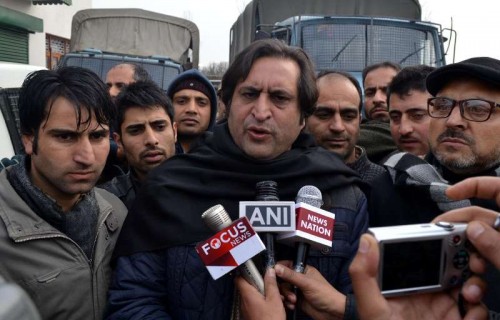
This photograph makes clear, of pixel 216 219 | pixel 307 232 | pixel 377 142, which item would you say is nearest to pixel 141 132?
pixel 377 142

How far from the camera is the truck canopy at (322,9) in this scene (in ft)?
27.0

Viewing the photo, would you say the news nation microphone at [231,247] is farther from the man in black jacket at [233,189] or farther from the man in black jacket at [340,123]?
the man in black jacket at [340,123]

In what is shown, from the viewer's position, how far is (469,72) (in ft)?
6.29

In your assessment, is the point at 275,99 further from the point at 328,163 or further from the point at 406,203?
the point at 406,203

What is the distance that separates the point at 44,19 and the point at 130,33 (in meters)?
8.94

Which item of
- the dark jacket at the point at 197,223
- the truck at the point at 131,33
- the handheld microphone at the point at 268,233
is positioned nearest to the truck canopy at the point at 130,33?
the truck at the point at 131,33

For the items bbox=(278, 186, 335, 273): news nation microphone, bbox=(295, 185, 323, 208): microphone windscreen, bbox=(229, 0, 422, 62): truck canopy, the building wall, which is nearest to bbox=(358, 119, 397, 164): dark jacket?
bbox=(295, 185, 323, 208): microphone windscreen

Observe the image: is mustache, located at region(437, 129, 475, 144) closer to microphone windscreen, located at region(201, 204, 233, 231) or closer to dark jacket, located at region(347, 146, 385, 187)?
dark jacket, located at region(347, 146, 385, 187)

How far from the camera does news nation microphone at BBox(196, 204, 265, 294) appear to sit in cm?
155

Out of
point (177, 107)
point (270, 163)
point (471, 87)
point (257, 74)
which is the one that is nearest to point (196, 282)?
point (270, 163)

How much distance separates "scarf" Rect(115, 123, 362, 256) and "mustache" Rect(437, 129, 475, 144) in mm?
368

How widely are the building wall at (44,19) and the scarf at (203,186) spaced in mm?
14749

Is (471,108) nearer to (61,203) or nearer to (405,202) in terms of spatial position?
(405,202)

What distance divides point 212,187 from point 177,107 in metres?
2.12
